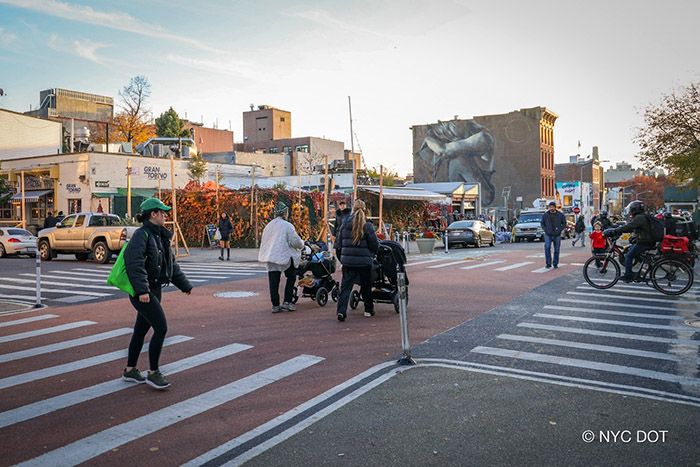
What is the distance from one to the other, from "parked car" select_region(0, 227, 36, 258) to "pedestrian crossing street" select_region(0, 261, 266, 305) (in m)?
6.00

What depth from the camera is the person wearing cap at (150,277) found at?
19.2 feet

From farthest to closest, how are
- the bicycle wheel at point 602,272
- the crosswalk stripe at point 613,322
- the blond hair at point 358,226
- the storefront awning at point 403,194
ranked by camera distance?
the storefront awning at point 403,194 → the bicycle wheel at point 602,272 → the blond hair at point 358,226 → the crosswalk stripe at point 613,322

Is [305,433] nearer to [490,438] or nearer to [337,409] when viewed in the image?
[337,409]

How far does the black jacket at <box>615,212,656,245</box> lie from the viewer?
12359 mm

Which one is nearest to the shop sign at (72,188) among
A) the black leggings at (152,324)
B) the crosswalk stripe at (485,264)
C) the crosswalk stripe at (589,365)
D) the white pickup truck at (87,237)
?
the white pickup truck at (87,237)

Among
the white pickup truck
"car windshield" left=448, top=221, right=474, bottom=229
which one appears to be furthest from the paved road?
"car windshield" left=448, top=221, right=474, bottom=229

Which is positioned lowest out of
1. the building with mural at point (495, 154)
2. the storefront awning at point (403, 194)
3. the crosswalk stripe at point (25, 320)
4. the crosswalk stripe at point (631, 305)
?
the crosswalk stripe at point (25, 320)

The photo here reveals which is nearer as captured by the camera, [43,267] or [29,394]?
[29,394]

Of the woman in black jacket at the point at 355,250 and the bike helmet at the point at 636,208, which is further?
the bike helmet at the point at 636,208

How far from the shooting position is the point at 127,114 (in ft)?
202

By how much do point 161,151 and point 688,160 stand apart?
33.0 m

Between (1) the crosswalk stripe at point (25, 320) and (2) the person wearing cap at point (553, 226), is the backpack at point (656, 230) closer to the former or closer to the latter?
(2) the person wearing cap at point (553, 226)

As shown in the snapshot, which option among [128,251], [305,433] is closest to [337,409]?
[305,433]

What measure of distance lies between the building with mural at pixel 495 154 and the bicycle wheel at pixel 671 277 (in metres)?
64.6
